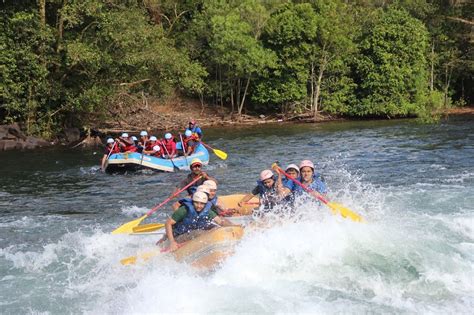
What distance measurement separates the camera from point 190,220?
8.17 metres

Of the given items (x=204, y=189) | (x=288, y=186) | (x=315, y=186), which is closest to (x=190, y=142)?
(x=288, y=186)

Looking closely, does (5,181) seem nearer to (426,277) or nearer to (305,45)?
(426,277)

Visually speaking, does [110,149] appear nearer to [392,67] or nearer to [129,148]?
[129,148]

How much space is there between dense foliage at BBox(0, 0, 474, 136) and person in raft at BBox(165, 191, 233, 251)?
16462mm

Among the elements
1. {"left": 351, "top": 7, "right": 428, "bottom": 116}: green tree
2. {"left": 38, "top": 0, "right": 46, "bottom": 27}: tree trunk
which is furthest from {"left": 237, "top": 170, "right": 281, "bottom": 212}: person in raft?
{"left": 351, "top": 7, "right": 428, "bottom": 116}: green tree

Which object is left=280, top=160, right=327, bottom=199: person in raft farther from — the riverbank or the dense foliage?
the riverbank

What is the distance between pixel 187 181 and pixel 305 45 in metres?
24.5

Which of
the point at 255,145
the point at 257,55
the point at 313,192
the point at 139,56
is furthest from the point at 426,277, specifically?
the point at 257,55

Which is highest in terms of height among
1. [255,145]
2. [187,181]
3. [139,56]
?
[139,56]

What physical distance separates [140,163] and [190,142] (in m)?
1.96

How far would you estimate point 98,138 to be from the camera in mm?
24609

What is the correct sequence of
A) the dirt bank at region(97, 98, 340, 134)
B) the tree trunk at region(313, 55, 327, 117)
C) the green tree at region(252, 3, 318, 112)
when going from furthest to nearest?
the tree trunk at region(313, 55, 327, 117) → the green tree at region(252, 3, 318, 112) → the dirt bank at region(97, 98, 340, 134)

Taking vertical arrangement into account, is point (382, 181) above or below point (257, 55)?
below

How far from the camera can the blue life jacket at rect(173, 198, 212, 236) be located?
320 inches
